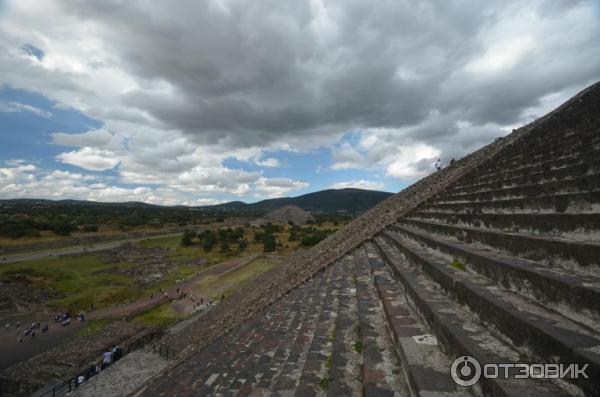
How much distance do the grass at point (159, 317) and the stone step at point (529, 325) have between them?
69.6 feet

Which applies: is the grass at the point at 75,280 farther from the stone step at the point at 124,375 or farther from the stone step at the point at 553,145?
the stone step at the point at 553,145

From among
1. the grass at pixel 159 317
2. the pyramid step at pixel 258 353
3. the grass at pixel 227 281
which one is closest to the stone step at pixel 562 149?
the pyramid step at pixel 258 353

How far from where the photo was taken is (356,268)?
7.23m

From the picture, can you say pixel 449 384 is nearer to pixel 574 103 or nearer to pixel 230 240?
pixel 574 103

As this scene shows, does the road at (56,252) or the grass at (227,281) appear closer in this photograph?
the grass at (227,281)

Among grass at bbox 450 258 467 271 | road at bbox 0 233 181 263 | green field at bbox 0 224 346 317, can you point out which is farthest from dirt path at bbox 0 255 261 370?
road at bbox 0 233 181 263

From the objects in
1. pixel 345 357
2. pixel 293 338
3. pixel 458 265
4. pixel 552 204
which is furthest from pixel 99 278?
pixel 552 204

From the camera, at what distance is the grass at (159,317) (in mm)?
20984

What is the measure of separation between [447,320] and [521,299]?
1.84 feet

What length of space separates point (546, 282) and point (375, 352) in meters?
1.55

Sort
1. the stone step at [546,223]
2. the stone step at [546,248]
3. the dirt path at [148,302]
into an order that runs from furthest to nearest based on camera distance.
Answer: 1. the dirt path at [148,302]
2. the stone step at [546,223]
3. the stone step at [546,248]

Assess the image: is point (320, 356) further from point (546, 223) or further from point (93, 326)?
point (93, 326)

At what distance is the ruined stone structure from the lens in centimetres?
184

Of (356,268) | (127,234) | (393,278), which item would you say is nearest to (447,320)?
(393,278)
